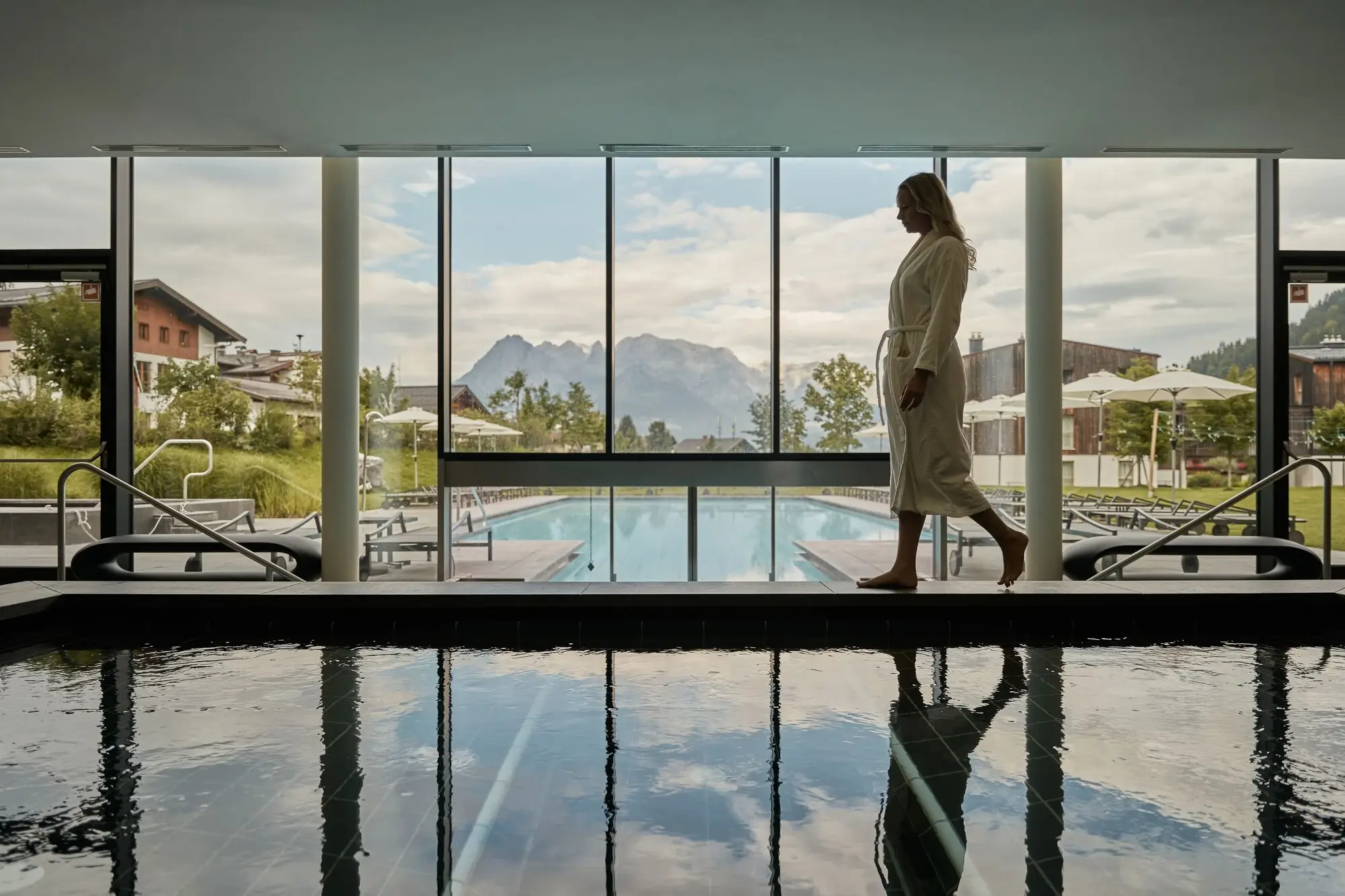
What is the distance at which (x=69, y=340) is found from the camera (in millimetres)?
6977

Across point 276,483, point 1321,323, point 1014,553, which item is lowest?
point 1014,553

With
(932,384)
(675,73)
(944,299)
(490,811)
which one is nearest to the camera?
(490,811)

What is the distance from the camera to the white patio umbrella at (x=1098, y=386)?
691cm

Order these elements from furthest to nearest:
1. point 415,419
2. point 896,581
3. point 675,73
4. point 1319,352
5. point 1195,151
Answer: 1. point 415,419
2. point 1319,352
3. point 1195,151
4. point 675,73
5. point 896,581

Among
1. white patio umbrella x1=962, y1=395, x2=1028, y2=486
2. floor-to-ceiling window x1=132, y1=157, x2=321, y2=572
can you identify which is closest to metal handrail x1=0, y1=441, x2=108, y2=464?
floor-to-ceiling window x1=132, y1=157, x2=321, y2=572

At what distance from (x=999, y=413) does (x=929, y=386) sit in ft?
12.5

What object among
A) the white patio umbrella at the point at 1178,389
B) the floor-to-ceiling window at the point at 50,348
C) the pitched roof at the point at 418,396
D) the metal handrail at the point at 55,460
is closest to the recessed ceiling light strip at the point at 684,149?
the pitched roof at the point at 418,396

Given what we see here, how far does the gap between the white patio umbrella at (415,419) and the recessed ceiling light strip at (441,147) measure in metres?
2.03

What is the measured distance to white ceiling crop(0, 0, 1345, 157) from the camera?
12.2 ft

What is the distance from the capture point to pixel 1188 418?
7.05 metres

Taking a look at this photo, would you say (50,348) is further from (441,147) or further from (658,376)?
(658,376)

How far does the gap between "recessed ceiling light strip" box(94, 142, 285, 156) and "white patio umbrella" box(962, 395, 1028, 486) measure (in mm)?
5205

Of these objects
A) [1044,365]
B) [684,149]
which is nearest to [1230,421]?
[1044,365]

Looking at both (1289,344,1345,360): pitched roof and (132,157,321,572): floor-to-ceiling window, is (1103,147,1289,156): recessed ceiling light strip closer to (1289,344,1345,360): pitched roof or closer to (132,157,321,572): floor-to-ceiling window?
(1289,344,1345,360): pitched roof
